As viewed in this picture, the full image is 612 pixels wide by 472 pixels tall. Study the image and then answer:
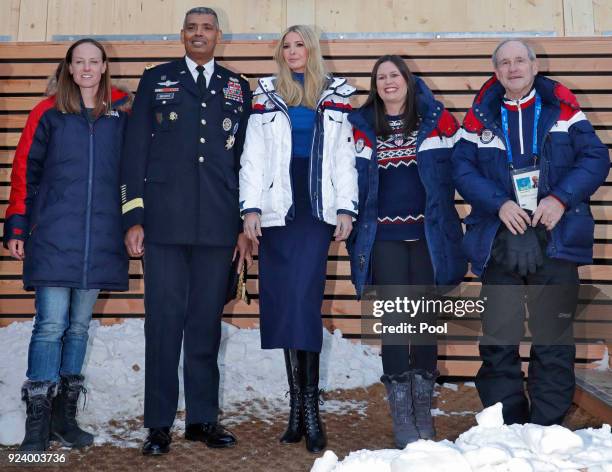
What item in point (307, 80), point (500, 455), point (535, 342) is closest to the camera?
point (500, 455)

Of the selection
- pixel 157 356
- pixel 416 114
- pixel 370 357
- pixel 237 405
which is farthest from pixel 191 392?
pixel 370 357

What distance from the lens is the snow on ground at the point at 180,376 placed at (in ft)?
12.6

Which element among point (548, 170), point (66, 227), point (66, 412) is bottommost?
point (66, 412)

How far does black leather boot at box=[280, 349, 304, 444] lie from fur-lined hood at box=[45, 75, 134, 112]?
156 cm

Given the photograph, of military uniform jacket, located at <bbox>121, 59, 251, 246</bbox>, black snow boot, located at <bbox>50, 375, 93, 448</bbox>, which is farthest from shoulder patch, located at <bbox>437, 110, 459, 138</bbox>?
black snow boot, located at <bbox>50, 375, 93, 448</bbox>

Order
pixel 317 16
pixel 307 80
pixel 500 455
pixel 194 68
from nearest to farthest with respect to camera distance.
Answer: pixel 500 455
pixel 307 80
pixel 194 68
pixel 317 16

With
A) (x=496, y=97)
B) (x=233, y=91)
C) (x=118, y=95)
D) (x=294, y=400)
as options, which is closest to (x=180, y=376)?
(x=294, y=400)

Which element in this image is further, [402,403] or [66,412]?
[66,412]

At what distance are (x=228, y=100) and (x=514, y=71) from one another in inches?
56.1

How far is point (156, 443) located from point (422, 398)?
1283 mm

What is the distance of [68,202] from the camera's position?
3004 mm

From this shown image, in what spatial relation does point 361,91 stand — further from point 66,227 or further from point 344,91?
point 66,227

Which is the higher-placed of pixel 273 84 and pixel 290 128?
pixel 273 84

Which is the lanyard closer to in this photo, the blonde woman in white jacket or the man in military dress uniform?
the blonde woman in white jacket
